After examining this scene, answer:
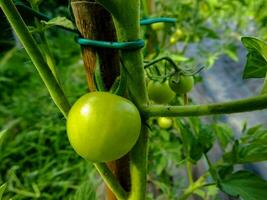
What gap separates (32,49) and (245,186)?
0.36 m

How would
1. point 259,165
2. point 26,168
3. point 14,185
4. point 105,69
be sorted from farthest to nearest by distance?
point 26,168, point 14,185, point 259,165, point 105,69

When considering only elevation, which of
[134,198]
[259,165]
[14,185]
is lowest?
[14,185]

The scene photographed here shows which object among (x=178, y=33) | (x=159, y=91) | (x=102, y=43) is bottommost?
(x=178, y=33)

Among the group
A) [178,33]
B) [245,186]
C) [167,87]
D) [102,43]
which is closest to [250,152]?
[245,186]

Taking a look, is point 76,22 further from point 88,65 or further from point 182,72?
point 182,72

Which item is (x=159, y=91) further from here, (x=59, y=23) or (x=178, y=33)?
(x=178, y=33)

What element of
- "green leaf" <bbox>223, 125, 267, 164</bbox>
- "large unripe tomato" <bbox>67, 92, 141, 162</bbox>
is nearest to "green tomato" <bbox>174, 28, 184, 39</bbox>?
"green leaf" <bbox>223, 125, 267, 164</bbox>

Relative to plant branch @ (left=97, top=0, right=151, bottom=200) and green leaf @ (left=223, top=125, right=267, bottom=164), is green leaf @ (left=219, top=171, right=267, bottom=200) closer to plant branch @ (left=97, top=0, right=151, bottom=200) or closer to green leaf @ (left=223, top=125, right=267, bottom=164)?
green leaf @ (left=223, top=125, right=267, bottom=164)

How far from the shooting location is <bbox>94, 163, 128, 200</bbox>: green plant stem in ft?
1.50

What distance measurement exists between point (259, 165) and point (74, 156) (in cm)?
93

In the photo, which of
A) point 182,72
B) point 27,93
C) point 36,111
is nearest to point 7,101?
point 27,93

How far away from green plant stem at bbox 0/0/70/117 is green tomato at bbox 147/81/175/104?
0.14 meters

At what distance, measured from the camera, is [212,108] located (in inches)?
13.9

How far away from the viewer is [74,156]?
1.79 metres
